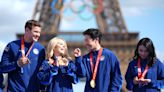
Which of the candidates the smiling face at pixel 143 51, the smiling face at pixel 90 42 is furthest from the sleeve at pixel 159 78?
the smiling face at pixel 90 42

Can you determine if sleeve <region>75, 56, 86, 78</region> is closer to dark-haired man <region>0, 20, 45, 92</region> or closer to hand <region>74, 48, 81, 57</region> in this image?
hand <region>74, 48, 81, 57</region>

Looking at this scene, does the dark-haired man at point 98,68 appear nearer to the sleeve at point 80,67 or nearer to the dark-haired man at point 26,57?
the sleeve at point 80,67

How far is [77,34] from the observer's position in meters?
44.7

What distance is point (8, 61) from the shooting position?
723 cm

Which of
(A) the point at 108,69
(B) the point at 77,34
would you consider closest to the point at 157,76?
(A) the point at 108,69

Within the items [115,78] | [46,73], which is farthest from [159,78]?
[46,73]

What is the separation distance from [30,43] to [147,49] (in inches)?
67.9

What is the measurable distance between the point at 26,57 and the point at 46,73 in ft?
1.18

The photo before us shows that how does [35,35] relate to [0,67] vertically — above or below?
above

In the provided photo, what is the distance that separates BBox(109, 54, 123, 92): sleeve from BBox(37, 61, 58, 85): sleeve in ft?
2.89

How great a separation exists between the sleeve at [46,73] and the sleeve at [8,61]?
1.21 ft

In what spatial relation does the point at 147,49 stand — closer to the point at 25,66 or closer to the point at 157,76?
the point at 157,76

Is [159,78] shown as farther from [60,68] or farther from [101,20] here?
[101,20]

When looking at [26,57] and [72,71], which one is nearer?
[26,57]
